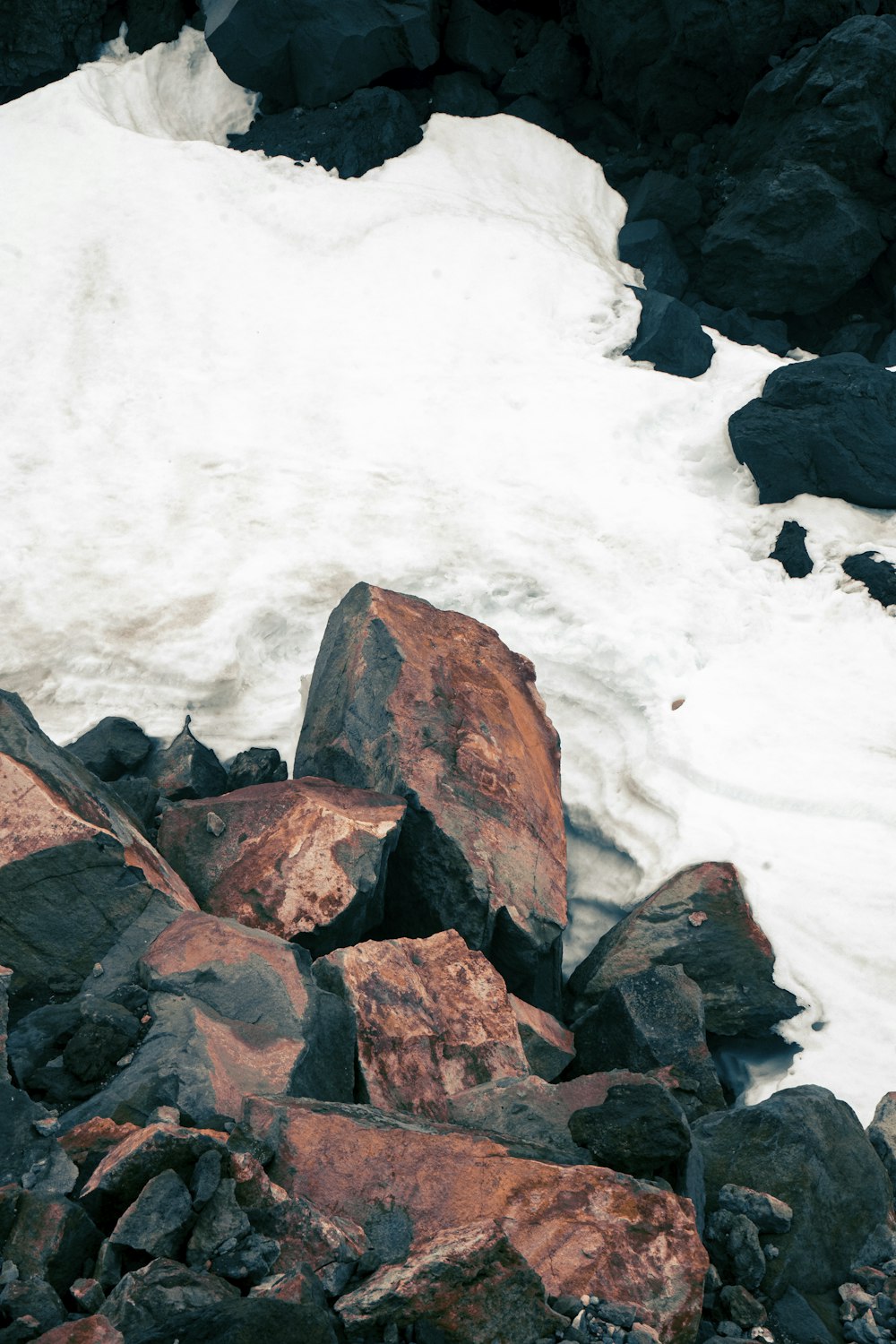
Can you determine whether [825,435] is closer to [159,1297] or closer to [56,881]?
[56,881]

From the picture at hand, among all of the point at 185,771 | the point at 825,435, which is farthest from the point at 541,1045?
the point at 825,435

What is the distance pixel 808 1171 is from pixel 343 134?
10.5m

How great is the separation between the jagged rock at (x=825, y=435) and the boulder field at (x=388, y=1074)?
3.68m

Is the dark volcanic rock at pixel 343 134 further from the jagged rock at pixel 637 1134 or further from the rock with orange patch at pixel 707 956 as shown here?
the jagged rock at pixel 637 1134

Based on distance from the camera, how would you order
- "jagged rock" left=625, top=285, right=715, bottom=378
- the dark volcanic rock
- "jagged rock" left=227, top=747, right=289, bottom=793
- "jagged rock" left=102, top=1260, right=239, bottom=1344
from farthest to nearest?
the dark volcanic rock
"jagged rock" left=625, top=285, right=715, bottom=378
"jagged rock" left=227, top=747, right=289, bottom=793
"jagged rock" left=102, top=1260, right=239, bottom=1344

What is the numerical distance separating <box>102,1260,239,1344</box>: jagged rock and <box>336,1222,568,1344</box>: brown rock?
294mm

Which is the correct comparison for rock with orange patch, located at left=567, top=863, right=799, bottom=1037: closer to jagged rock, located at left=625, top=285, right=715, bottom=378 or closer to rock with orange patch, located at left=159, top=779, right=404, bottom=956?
rock with orange patch, located at left=159, top=779, right=404, bottom=956

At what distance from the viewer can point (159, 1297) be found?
2.34m

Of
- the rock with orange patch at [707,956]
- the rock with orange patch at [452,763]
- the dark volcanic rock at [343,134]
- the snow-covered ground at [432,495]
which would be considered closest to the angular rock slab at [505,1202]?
the rock with orange patch at [452,763]

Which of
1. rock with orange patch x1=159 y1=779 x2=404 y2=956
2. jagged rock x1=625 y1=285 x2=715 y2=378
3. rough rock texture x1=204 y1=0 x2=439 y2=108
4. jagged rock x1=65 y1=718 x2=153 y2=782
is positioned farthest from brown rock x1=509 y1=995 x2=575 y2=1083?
rough rock texture x1=204 y1=0 x2=439 y2=108

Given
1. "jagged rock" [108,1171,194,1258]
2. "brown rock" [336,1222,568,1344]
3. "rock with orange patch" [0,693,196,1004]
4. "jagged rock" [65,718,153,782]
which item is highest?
"brown rock" [336,1222,568,1344]

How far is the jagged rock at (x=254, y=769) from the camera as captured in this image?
606 centimetres

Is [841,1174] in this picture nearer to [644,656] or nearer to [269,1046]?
[269,1046]

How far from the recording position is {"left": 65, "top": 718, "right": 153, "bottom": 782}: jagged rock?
611 centimetres
